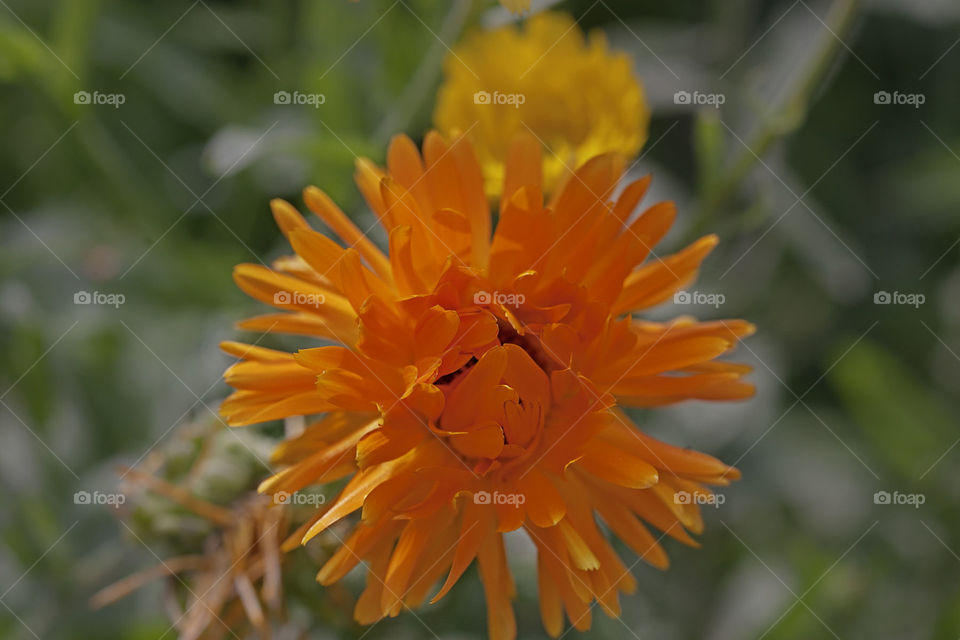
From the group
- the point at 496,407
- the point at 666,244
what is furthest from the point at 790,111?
the point at 496,407

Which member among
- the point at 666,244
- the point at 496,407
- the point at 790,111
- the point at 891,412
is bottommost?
the point at 496,407

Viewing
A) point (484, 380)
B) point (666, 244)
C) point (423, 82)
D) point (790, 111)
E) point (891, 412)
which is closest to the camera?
point (484, 380)

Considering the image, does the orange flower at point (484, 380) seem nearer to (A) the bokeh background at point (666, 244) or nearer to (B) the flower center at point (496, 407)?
(B) the flower center at point (496, 407)

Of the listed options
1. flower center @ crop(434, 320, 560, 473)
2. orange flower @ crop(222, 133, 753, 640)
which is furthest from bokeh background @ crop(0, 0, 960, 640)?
flower center @ crop(434, 320, 560, 473)

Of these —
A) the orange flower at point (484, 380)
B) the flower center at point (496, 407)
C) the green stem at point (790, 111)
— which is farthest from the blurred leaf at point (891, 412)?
the flower center at point (496, 407)

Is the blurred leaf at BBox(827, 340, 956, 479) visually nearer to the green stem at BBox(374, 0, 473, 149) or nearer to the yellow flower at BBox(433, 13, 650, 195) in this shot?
the yellow flower at BBox(433, 13, 650, 195)

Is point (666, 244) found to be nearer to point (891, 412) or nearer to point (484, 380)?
point (891, 412)

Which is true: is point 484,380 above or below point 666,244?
below
